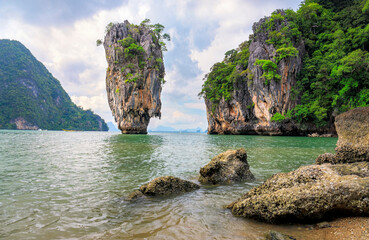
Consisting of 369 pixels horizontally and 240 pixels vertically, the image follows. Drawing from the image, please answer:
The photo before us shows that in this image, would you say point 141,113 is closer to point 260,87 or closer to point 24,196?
point 260,87

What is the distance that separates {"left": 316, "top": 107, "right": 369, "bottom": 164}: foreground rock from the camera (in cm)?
611

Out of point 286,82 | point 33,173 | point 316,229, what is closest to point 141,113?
point 286,82

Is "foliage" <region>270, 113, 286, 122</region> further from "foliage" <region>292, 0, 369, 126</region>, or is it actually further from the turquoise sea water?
the turquoise sea water

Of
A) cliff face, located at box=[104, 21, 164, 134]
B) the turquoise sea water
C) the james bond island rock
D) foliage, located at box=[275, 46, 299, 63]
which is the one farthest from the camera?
cliff face, located at box=[104, 21, 164, 134]

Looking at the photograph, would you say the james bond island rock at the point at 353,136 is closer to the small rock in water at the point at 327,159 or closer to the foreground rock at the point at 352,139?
the foreground rock at the point at 352,139

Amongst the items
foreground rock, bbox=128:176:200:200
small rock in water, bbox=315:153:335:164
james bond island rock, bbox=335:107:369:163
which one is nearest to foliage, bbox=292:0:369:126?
james bond island rock, bbox=335:107:369:163

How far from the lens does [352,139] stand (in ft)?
22.7

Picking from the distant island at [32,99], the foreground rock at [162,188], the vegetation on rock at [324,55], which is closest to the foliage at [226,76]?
the vegetation on rock at [324,55]

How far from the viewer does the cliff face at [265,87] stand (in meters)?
33.8

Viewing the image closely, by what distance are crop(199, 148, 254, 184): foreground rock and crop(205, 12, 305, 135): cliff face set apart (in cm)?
3076

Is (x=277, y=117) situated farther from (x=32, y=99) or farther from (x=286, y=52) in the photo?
(x=32, y=99)

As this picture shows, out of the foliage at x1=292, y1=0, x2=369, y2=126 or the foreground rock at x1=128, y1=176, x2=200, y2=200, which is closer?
the foreground rock at x1=128, y1=176, x2=200, y2=200

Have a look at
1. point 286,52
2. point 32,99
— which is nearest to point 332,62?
point 286,52

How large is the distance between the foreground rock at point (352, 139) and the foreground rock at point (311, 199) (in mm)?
3788
